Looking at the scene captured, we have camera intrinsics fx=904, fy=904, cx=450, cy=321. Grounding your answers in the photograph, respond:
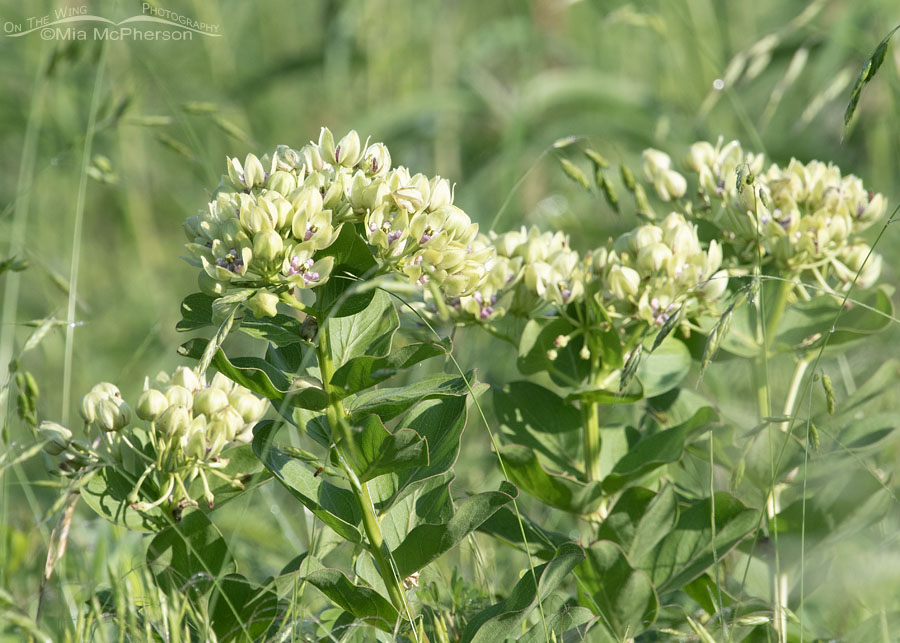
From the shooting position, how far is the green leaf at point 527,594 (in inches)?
46.6

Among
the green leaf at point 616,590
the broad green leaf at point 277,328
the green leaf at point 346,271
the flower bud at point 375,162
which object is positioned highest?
the flower bud at point 375,162

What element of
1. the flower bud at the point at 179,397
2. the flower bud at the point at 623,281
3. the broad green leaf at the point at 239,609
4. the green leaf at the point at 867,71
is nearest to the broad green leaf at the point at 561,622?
the broad green leaf at the point at 239,609

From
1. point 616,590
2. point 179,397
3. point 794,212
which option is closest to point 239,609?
point 179,397

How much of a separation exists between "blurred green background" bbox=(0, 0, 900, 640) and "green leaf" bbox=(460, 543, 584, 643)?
134cm

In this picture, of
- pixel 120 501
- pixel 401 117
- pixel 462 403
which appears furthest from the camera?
pixel 401 117

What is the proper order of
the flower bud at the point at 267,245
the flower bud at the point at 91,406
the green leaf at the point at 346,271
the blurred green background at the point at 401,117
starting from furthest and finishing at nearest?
1. the blurred green background at the point at 401,117
2. the flower bud at the point at 91,406
3. the green leaf at the point at 346,271
4. the flower bud at the point at 267,245

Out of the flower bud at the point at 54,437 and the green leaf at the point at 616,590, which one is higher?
the flower bud at the point at 54,437

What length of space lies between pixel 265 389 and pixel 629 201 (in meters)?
2.85

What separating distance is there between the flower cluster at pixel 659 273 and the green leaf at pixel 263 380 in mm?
503

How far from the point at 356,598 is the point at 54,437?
0.50m

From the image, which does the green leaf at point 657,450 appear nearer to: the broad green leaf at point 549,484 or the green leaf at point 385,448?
the broad green leaf at point 549,484

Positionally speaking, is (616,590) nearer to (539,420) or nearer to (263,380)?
(539,420)

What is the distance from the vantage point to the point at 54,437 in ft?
4.31

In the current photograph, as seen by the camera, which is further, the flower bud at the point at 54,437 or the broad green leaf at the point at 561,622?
the flower bud at the point at 54,437
